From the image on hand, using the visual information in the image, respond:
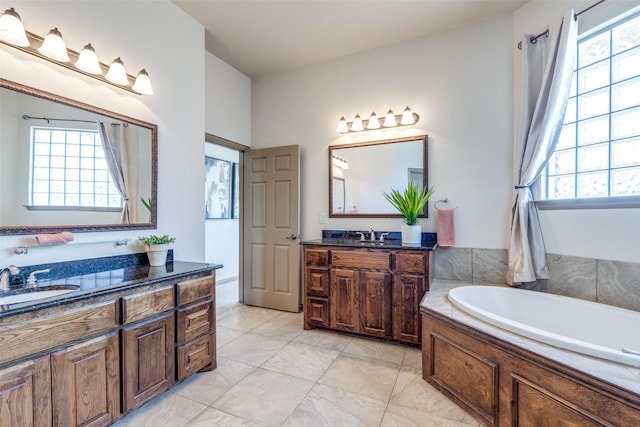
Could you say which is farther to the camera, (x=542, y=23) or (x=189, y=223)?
(x=189, y=223)

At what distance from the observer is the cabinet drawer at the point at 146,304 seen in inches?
62.2

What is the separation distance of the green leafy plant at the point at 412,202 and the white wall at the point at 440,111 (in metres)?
0.18

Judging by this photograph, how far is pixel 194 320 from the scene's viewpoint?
1.99 m

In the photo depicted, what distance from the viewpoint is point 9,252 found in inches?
61.1

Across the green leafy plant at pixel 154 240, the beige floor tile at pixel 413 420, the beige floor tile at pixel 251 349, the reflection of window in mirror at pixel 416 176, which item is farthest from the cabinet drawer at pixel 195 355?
the reflection of window in mirror at pixel 416 176

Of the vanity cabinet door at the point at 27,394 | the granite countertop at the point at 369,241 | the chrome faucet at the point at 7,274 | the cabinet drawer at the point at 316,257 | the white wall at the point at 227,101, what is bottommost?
the vanity cabinet door at the point at 27,394

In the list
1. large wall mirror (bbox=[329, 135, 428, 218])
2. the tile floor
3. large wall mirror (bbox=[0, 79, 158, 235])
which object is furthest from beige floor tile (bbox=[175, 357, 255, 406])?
large wall mirror (bbox=[329, 135, 428, 218])

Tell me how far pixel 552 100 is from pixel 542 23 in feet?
2.47

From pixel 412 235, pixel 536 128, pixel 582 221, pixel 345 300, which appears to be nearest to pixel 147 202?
pixel 345 300

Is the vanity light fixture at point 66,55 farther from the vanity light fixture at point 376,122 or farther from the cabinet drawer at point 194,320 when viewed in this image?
the vanity light fixture at point 376,122

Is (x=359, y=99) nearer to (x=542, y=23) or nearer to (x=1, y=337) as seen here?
(x=542, y=23)

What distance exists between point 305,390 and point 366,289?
1.04 m

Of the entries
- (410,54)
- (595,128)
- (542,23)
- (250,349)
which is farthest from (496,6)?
(250,349)

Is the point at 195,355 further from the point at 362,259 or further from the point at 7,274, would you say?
the point at 362,259
